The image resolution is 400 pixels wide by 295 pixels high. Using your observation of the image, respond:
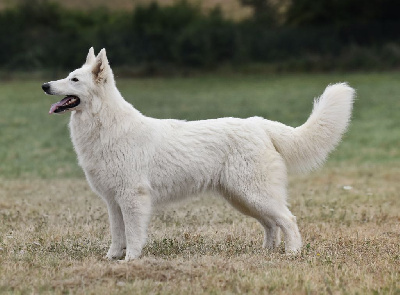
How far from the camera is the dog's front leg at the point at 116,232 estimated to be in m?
6.88

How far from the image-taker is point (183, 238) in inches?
308

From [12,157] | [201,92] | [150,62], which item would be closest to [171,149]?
[12,157]

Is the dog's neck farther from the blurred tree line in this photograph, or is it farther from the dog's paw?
the blurred tree line

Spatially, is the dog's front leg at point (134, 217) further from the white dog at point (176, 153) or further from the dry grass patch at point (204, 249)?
the dry grass patch at point (204, 249)

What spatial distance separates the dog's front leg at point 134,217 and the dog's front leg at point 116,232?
23cm

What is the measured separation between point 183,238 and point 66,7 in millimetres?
51700

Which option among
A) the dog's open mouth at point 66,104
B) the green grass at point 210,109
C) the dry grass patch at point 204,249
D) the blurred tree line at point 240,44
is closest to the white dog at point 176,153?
the dog's open mouth at point 66,104

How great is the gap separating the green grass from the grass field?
0.42 ft

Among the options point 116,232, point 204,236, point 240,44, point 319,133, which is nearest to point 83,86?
point 116,232

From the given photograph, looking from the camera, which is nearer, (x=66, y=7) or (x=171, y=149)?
(x=171, y=149)

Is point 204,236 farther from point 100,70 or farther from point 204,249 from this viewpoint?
point 100,70

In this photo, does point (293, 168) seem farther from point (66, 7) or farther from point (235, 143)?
point (66, 7)

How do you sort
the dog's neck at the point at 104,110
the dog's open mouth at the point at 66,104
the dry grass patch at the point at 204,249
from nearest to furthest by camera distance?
the dry grass patch at the point at 204,249 < the dog's open mouth at the point at 66,104 < the dog's neck at the point at 104,110

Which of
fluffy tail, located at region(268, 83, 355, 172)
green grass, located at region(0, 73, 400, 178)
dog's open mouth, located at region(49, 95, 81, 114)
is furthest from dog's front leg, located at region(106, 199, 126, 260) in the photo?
green grass, located at region(0, 73, 400, 178)
